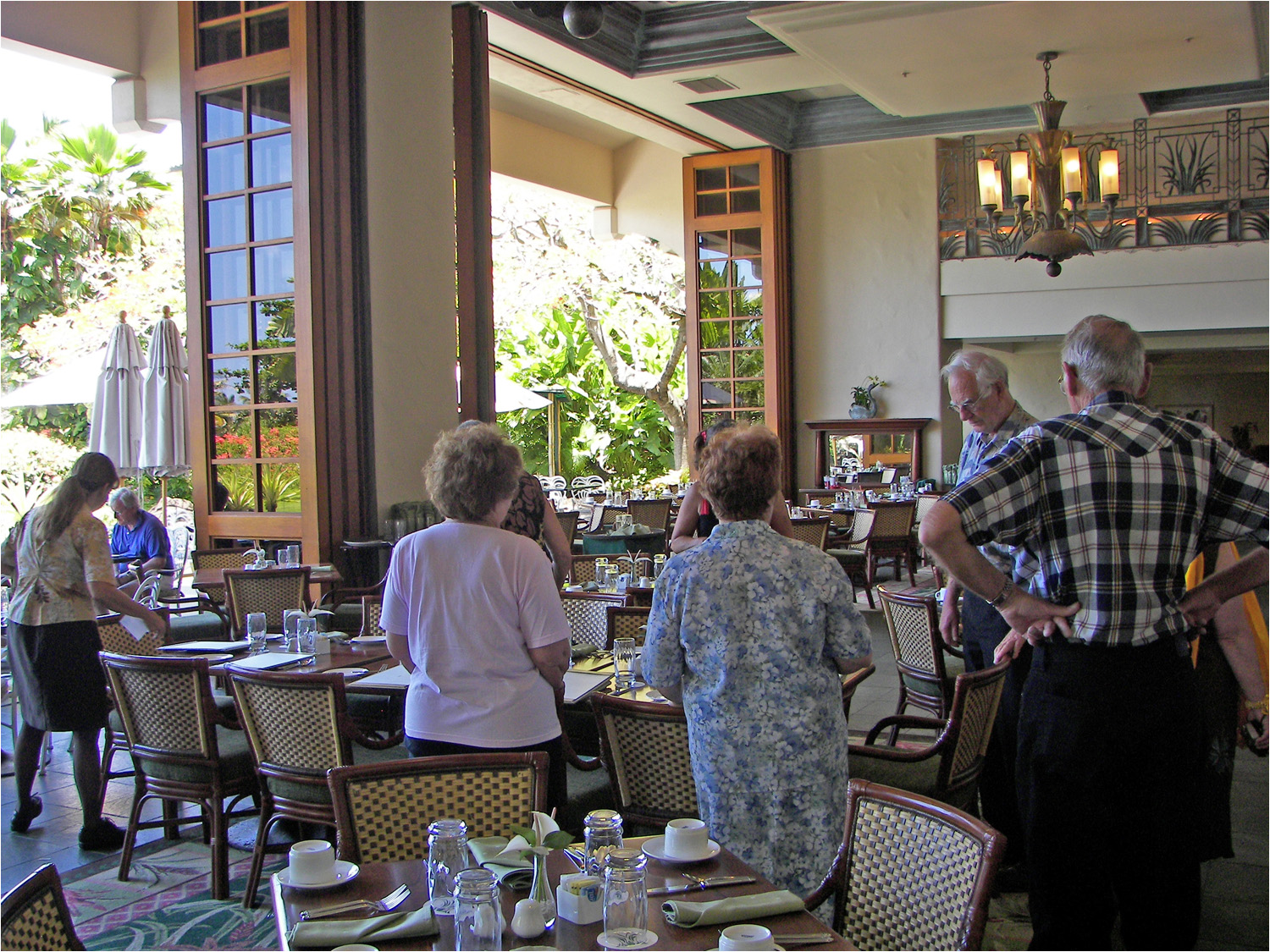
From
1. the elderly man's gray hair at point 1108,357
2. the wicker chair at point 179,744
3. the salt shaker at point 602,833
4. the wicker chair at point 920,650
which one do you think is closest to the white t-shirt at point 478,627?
the salt shaker at point 602,833

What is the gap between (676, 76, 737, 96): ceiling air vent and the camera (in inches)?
460

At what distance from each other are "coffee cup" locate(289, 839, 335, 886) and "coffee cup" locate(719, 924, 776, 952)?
780mm

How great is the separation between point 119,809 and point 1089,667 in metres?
4.35

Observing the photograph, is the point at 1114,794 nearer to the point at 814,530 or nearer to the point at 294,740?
the point at 294,740

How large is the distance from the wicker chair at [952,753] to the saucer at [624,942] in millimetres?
1599

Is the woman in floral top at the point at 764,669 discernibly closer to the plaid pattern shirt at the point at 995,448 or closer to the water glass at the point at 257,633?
the plaid pattern shirt at the point at 995,448

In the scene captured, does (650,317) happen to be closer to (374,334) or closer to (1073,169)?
(1073,169)

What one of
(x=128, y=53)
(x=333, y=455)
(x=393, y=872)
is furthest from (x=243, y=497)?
(x=393, y=872)

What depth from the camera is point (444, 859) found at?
1968 millimetres

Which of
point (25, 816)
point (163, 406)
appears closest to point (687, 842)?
point (25, 816)

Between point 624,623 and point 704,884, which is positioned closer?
point 704,884

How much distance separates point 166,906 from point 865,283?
12.4 meters

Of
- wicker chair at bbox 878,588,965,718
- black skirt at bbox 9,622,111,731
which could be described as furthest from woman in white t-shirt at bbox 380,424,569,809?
black skirt at bbox 9,622,111,731

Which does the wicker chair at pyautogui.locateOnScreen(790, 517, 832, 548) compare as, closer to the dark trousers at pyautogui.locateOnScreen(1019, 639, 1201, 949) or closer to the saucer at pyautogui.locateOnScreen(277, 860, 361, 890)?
the dark trousers at pyautogui.locateOnScreen(1019, 639, 1201, 949)
